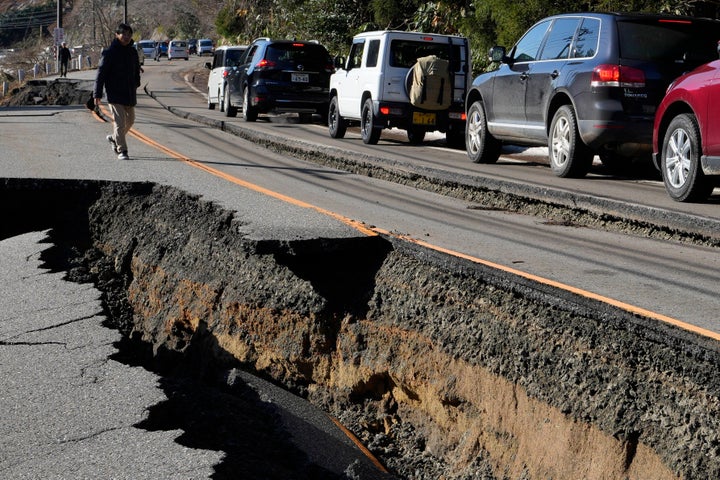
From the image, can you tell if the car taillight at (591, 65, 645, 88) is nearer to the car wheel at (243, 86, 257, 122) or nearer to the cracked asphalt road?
the cracked asphalt road

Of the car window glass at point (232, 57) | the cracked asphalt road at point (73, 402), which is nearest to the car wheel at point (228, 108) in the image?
the car window glass at point (232, 57)

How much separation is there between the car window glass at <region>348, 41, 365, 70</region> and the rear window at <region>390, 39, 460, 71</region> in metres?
1.24

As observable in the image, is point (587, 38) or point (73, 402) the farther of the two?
point (587, 38)

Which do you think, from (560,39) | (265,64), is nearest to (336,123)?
(265,64)

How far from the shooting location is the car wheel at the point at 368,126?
16562 mm

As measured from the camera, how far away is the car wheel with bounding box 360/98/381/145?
16.6 metres

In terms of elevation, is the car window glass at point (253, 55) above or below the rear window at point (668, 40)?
below

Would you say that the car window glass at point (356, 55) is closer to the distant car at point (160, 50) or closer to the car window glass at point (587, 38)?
the car window glass at point (587, 38)

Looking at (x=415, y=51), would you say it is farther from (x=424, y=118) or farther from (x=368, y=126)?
(x=368, y=126)

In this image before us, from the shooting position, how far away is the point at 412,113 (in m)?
16.2

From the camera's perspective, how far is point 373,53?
55.0ft

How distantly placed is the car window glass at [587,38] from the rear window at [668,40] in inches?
12.0

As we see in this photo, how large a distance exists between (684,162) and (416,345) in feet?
15.1

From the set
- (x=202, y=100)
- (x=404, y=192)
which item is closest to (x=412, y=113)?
(x=404, y=192)
